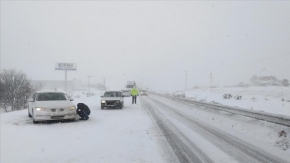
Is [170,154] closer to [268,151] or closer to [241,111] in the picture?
[268,151]

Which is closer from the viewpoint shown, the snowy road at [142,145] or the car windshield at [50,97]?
the snowy road at [142,145]

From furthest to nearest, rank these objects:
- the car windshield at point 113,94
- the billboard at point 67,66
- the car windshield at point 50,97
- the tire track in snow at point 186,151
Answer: the billboard at point 67,66 → the car windshield at point 113,94 → the car windshield at point 50,97 → the tire track in snow at point 186,151

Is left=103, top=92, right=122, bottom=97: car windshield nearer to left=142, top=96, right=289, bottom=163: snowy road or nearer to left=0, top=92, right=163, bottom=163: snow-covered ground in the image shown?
left=0, top=92, right=163, bottom=163: snow-covered ground

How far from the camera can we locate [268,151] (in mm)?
6312

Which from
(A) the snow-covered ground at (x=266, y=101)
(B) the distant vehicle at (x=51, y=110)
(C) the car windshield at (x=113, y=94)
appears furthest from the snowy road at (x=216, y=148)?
(C) the car windshield at (x=113, y=94)

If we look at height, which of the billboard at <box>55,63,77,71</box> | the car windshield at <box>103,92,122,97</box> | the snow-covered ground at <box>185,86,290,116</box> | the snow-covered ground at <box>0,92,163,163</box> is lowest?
the snow-covered ground at <box>0,92,163,163</box>

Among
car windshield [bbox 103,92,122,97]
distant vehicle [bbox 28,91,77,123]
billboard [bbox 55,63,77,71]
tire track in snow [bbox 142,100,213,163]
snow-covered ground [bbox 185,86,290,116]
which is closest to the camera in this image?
tire track in snow [bbox 142,100,213,163]

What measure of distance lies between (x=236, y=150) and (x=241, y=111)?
5.05 meters

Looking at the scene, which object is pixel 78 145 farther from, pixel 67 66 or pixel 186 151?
pixel 67 66

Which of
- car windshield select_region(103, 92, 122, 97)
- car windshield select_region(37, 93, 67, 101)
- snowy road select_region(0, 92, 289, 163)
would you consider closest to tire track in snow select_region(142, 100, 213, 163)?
snowy road select_region(0, 92, 289, 163)

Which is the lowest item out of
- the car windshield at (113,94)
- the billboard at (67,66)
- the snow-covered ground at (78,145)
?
the snow-covered ground at (78,145)

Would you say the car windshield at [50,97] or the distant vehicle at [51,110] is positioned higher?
the car windshield at [50,97]

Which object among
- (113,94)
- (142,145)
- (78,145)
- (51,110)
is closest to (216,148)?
(142,145)

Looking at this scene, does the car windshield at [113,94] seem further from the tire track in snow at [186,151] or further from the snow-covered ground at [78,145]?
the tire track in snow at [186,151]
